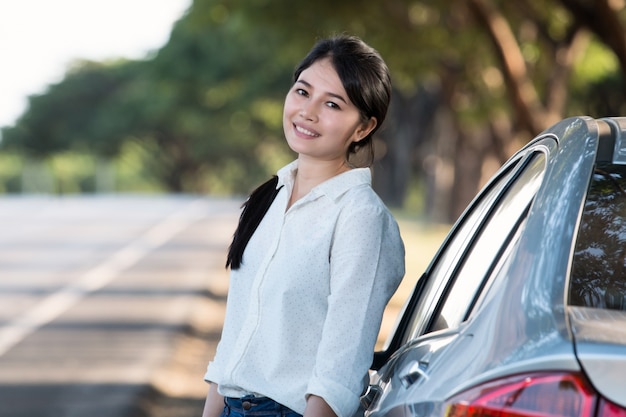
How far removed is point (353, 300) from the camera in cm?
290

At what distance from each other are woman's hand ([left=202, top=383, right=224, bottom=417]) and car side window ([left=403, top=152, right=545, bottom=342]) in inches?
20.0

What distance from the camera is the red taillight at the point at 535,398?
2006 mm

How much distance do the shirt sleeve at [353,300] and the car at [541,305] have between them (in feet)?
0.32

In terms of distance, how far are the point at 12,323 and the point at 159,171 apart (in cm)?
5414

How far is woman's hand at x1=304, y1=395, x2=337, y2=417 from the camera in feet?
9.36

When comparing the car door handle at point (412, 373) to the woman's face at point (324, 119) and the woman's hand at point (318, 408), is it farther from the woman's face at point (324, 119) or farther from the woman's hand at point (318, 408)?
the woman's face at point (324, 119)

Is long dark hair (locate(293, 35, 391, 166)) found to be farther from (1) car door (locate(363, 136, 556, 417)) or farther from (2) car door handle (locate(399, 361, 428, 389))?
(2) car door handle (locate(399, 361, 428, 389))

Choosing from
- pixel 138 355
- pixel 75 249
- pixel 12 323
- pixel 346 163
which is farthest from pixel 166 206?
pixel 346 163

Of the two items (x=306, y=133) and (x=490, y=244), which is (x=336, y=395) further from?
(x=306, y=133)

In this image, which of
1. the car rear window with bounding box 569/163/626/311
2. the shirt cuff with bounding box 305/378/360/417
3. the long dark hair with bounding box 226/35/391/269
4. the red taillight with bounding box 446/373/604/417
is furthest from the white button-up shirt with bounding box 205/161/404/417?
the red taillight with bounding box 446/373/604/417

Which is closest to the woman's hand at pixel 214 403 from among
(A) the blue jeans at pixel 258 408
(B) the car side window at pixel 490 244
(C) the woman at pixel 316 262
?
(C) the woman at pixel 316 262

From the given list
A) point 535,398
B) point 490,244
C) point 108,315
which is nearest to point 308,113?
point 490,244

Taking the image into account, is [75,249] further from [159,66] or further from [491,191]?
[491,191]

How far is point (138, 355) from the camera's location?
11.8 meters
